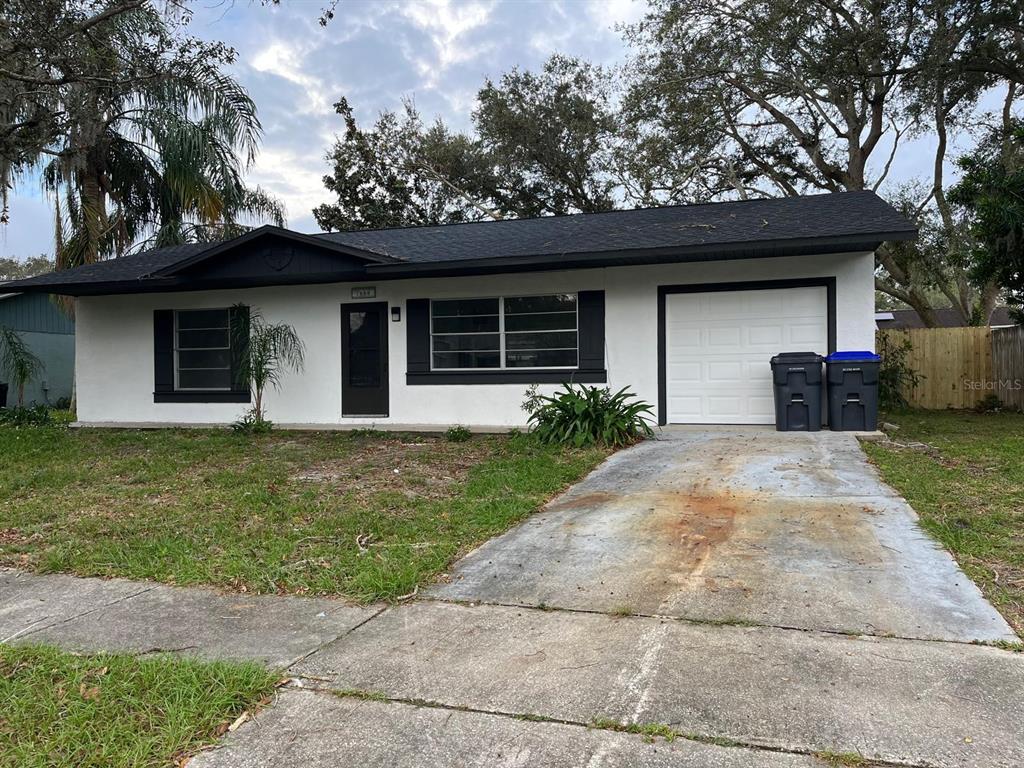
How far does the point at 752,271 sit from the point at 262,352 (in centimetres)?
743

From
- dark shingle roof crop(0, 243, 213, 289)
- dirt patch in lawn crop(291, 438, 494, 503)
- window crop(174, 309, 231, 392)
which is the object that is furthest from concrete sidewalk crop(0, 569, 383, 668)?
dark shingle roof crop(0, 243, 213, 289)

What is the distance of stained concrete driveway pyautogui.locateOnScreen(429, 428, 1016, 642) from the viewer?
3.62 meters

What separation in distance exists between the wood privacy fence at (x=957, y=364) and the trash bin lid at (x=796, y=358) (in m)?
5.72

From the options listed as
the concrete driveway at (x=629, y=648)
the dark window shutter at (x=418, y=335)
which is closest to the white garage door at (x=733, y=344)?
the dark window shutter at (x=418, y=335)

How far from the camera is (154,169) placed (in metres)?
16.7

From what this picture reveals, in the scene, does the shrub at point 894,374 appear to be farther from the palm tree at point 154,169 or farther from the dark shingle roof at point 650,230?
the palm tree at point 154,169

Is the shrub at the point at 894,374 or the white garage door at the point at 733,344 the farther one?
the shrub at the point at 894,374

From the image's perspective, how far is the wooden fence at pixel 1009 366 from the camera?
13469 mm

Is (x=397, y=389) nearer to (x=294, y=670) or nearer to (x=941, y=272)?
(x=294, y=670)

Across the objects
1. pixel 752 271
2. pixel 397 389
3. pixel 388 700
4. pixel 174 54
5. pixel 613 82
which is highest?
pixel 613 82

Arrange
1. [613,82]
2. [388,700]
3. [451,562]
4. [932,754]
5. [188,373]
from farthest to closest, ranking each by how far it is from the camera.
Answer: [613,82] < [188,373] < [451,562] < [388,700] < [932,754]

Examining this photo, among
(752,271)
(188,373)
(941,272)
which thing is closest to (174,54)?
(188,373)

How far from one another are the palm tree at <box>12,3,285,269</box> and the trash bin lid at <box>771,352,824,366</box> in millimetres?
9641

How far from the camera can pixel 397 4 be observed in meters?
13.4
